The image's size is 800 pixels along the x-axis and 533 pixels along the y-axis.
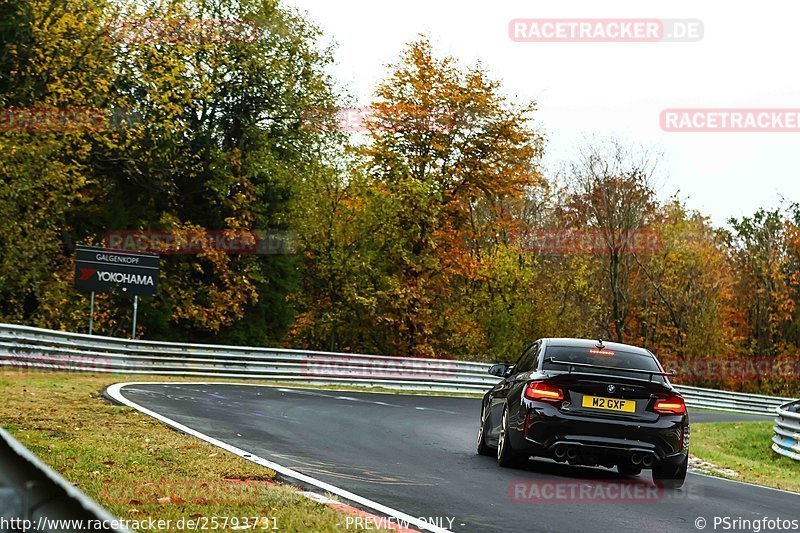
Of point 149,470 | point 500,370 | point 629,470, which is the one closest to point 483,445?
point 500,370

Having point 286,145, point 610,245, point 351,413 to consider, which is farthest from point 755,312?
point 351,413

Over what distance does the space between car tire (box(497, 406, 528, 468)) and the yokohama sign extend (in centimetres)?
1916

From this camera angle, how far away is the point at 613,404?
11.1 meters

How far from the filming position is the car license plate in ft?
36.5

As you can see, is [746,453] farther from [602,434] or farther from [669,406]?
[602,434]

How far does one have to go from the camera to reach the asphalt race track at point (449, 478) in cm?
851

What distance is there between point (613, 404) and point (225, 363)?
20946mm

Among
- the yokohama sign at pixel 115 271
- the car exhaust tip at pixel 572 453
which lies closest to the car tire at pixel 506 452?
the car exhaust tip at pixel 572 453

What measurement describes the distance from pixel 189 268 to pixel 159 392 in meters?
21.5

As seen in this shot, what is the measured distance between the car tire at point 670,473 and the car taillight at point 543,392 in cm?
124

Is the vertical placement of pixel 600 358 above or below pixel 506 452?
above

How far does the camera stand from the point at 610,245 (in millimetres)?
59312

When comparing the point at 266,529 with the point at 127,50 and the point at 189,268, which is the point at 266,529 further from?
the point at 189,268

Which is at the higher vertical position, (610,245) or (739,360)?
(610,245)
